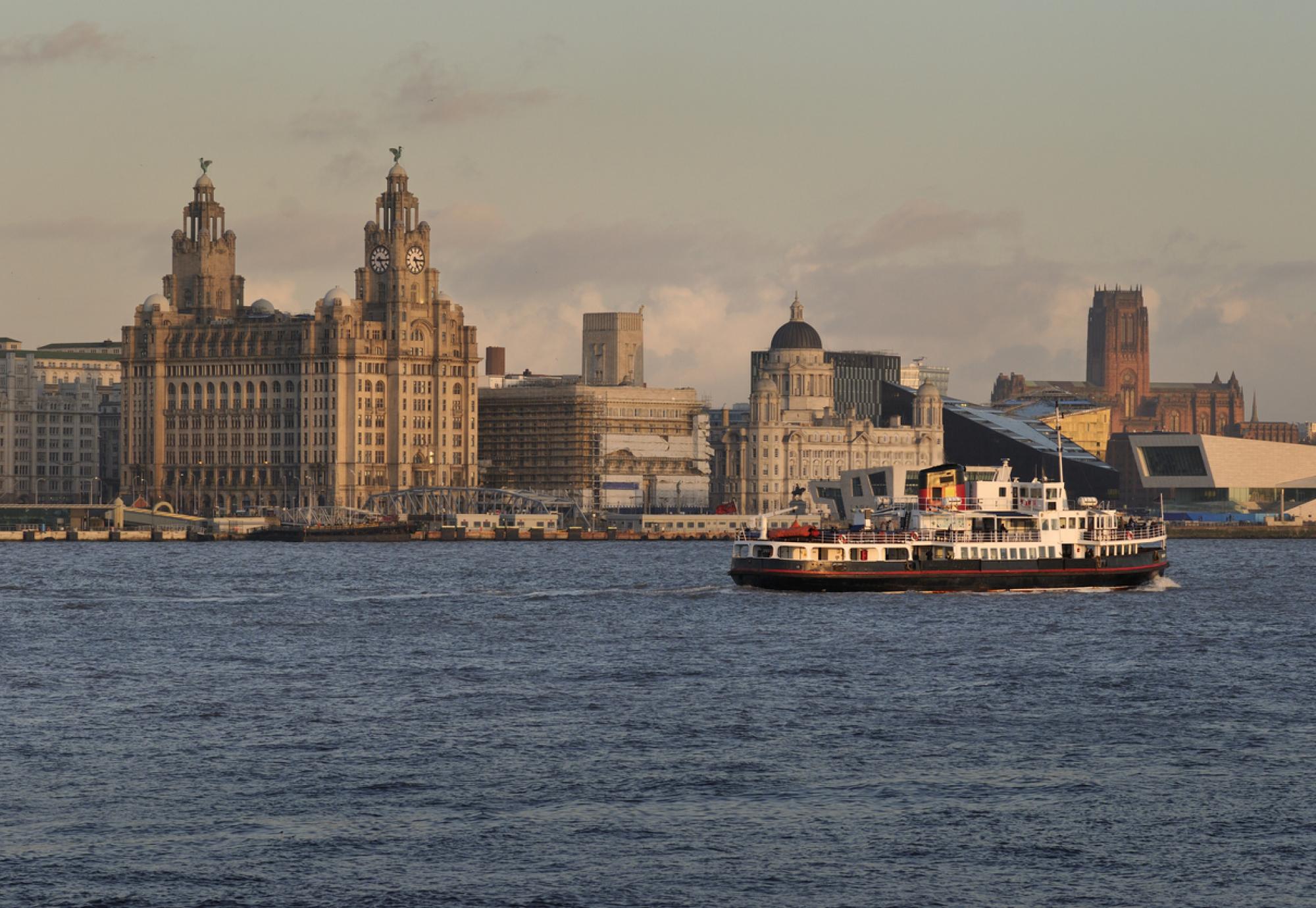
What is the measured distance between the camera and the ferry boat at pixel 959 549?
433 ft

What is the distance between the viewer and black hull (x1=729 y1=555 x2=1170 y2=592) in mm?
131750

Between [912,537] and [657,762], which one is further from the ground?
[912,537]

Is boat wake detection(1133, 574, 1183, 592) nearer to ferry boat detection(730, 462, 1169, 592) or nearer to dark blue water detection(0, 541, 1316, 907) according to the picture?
ferry boat detection(730, 462, 1169, 592)

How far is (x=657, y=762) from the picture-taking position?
6450cm

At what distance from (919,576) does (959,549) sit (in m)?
3.13

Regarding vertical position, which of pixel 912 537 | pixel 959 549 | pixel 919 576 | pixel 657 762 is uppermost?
pixel 912 537

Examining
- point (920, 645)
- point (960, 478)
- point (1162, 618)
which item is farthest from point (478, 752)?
point (960, 478)

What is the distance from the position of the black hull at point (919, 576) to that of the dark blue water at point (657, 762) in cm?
1629

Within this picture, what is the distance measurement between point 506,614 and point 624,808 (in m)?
61.7

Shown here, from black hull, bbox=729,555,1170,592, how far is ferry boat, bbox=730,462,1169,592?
4cm

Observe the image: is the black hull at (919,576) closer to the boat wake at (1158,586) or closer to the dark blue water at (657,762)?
the boat wake at (1158,586)

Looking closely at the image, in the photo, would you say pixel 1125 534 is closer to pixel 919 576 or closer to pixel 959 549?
pixel 959 549

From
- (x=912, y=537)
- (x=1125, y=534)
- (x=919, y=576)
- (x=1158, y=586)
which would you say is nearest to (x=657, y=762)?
(x=919, y=576)

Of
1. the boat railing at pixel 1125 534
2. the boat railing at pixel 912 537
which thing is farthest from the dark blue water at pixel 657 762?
the boat railing at pixel 1125 534
